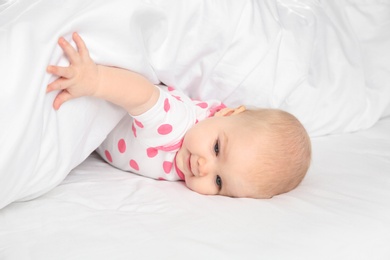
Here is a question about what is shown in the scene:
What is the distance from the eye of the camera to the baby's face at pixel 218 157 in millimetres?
1173

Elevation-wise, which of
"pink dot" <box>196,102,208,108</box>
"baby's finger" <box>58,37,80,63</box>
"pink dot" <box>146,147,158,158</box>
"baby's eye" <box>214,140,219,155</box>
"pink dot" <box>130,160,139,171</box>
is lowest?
"pink dot" <box>130,160,139,171</box>

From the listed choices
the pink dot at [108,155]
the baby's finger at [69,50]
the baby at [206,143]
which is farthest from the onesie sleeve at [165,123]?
the baby's finger at [69,50]

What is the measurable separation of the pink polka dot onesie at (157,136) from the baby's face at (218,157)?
0.11ft

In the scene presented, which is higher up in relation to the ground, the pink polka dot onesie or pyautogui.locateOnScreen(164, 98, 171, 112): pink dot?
pyautogui.locateOnScreen(164, 98, 171, 112): pink dot

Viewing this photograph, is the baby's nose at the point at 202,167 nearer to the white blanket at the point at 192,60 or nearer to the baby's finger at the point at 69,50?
the white blanket at the point at 192,60

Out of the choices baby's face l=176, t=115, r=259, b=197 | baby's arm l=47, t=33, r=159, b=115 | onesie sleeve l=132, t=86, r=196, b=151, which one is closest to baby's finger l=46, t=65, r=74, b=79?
baby's arm l=47, t=33, r=159, b=115

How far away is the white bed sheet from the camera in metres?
0.91

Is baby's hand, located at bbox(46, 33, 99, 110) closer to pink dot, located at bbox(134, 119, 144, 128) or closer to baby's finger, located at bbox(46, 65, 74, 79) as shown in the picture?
baby's finger, located at bbox(46, 65, 74, 79)

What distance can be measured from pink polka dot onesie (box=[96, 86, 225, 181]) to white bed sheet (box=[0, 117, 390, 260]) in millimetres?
39

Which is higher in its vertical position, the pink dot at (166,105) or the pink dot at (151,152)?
the pink dot at (166,105)

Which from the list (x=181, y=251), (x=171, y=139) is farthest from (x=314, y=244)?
(x=171, y=139)

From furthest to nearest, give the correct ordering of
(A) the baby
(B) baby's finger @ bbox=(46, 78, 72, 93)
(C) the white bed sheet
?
(A) the baby
(B) baby's finger @ bbox=(46, 78, 72, 93)
(C) the white bed sheet

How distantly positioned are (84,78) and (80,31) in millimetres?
95

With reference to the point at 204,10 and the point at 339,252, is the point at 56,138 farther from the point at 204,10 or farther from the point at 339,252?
the point at 339,252
